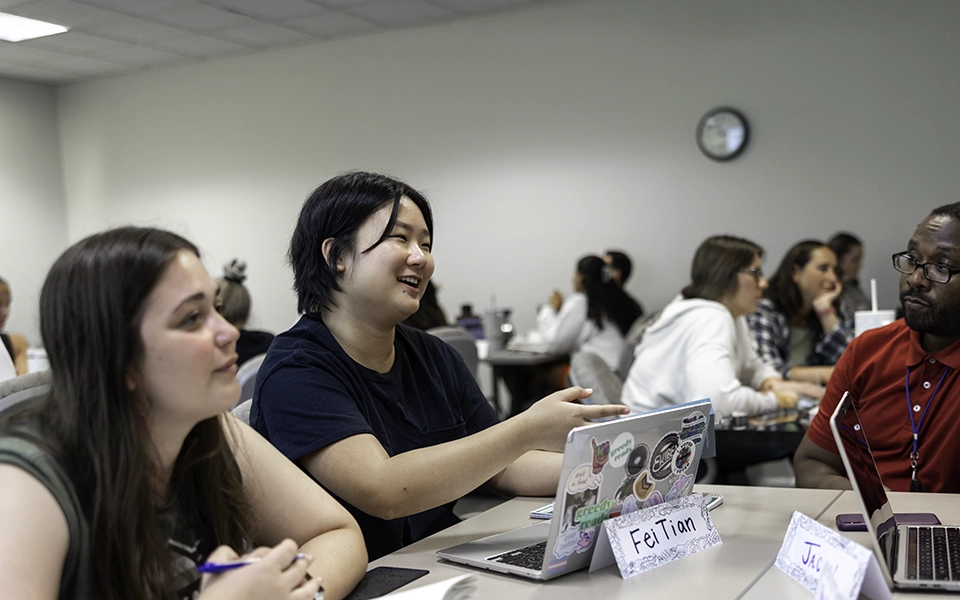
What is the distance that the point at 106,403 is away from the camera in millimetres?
928

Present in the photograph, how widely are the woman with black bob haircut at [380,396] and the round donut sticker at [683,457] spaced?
117 millimetres

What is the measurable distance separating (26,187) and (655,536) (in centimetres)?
781

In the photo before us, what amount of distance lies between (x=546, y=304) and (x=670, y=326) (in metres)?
3.28

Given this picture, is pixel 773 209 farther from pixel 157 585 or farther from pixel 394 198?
pixel 157 585

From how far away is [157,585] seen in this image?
970 mm

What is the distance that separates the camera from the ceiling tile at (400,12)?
5.94m

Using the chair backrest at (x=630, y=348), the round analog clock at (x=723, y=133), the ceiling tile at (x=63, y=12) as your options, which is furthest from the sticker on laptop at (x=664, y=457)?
the ceiling tile at (x=63, y=12)

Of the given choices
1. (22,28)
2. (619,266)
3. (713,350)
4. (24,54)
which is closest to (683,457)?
(713,350)

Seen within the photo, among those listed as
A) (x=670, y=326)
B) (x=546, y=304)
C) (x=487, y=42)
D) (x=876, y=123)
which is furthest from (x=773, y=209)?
(x=670, y=326)

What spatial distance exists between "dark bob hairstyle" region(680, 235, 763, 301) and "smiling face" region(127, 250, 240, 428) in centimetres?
246

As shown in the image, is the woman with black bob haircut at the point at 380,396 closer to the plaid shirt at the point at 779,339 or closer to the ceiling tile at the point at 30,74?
the plaid shirt at the point at 779,339

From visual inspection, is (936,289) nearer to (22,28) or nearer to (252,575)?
(252,575)

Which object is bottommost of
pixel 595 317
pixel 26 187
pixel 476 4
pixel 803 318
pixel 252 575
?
pixel 595 317

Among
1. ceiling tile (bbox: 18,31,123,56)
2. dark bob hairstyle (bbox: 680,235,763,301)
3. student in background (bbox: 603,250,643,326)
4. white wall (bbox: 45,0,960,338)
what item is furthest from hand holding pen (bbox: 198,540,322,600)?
ceiling tile (bbox: 18,31,123,56)
